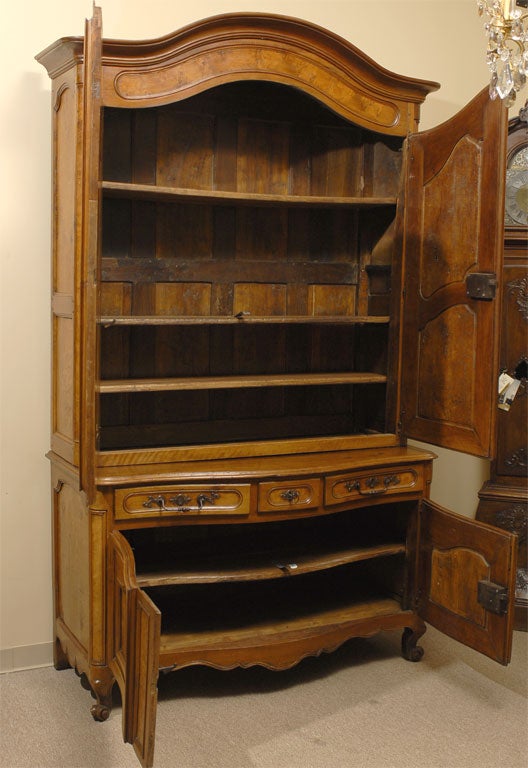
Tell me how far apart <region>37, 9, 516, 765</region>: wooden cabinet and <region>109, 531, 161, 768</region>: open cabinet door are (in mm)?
34

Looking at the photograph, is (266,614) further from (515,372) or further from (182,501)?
(515,372)

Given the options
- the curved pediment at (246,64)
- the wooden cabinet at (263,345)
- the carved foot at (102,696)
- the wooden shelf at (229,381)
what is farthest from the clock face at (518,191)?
the carved foot at (102,696)

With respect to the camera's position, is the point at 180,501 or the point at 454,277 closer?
the point at 180,501

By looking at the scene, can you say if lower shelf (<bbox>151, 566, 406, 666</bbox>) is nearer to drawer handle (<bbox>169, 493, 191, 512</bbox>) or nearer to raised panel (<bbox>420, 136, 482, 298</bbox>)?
drawer handle (<bbox>169, 493, 191, 512</bbox>)

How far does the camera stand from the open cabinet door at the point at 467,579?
267 centimetres

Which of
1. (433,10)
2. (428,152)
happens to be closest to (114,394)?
(428,152)

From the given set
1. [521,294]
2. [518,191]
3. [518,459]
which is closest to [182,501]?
[518,459]

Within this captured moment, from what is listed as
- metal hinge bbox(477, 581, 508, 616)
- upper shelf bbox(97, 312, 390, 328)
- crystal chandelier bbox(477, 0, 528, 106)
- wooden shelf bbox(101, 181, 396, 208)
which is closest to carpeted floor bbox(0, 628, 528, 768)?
metal hinge bbox(477, 581, 508, 616)

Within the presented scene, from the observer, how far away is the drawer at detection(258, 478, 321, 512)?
2777 millimetres

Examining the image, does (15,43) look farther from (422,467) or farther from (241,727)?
(241,727)

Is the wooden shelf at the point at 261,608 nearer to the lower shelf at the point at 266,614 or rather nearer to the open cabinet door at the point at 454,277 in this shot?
the lower shelf at the point at 266,614

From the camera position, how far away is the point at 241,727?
2.67m

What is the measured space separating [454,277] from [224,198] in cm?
83

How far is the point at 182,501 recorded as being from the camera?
269 cm
